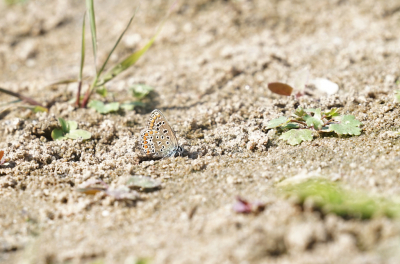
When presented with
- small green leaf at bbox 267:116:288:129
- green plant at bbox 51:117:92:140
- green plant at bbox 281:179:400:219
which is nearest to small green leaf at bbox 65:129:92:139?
green plant at bbox 51:117:92:140

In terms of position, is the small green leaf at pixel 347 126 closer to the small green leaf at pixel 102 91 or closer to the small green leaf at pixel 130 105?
the small green leaf at pixel 130 105

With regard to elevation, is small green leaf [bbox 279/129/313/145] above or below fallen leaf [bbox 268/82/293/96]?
below

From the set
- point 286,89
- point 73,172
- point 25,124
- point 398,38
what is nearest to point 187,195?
point 73,172

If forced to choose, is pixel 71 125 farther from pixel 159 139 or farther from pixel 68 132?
pixel 159 139

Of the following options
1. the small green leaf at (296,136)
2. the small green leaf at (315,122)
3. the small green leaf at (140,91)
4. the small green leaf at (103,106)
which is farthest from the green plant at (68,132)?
the small green leaf at (315,122)

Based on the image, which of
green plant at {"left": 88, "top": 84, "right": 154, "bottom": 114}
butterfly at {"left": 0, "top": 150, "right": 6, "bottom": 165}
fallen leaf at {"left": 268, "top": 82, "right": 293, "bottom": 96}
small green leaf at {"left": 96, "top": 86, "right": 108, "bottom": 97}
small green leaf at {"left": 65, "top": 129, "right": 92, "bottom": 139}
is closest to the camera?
butterfly at {"left": 0, "top": 150, "right": 6, "bottom": 165}

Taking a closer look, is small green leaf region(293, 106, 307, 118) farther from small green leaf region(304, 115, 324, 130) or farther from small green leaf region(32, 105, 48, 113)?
small green leaf region(32, 105, 48, 113)

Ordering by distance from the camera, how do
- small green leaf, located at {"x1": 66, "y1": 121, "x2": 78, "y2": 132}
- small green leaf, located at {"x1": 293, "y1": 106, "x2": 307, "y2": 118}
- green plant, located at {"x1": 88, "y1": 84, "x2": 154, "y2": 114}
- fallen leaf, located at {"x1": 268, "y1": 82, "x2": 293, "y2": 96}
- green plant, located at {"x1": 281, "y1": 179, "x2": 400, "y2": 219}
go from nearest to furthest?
green plant, located at {"x1": 281, "y1": 179, "x2": 400, "y2": 219}
small green leaf, located at {"x1": 293, "y1": 106, "x2": 307, "y2": 118}
small green leaf, located at {"x1": 66, "y1": 121, "x2": 78, "y2": 132}
fallen leaf, located at {"x1": 268, "y1": 82, "x2": 293, "y2": 96}
green plant, located at {"x1": 88, "y1": 84, "x2": 154, "y2": 114}
